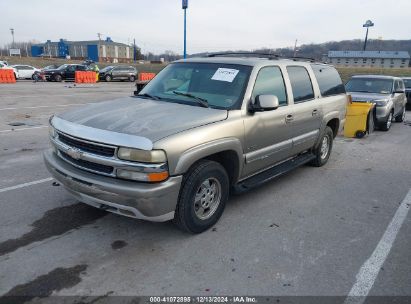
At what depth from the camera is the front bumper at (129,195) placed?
3.12 m

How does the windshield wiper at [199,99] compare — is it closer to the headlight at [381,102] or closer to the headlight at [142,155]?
the headlight at [142,155]

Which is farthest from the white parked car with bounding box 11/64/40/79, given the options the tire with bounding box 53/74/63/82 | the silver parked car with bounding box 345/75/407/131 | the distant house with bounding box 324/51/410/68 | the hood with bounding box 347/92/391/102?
the distant house with bounding box 324/51/410/68

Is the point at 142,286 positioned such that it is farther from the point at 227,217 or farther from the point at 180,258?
the point at 227,217

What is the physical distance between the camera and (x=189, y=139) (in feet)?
10.9

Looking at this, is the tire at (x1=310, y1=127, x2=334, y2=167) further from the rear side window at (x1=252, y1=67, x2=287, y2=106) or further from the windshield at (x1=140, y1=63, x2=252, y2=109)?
the windshield at (x1=140, y1=63, x2=252, y2=109)

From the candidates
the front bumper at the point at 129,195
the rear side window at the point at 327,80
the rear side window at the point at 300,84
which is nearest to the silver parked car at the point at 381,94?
the rear side window at the point at 327,80

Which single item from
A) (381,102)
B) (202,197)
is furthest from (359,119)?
(202,197)

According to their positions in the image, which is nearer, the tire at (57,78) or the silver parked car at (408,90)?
the silver parked car at (408,90)

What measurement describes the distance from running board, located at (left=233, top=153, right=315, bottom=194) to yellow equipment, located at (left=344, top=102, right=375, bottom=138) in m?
4.21

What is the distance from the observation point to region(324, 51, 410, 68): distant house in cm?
11669

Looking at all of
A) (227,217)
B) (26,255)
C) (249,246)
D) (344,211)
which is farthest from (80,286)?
(344,211)

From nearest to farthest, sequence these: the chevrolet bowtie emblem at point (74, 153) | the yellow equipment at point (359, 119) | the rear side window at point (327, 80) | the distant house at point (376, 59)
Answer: the chevrolet bowtie emblem at point (74, 153), the rear side window at point (327, 80), the yellow equipment at point (359, 119), the distant house at point (376, 59)

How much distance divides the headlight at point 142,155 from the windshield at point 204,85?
46.7 inches

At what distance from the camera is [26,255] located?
3.30m
